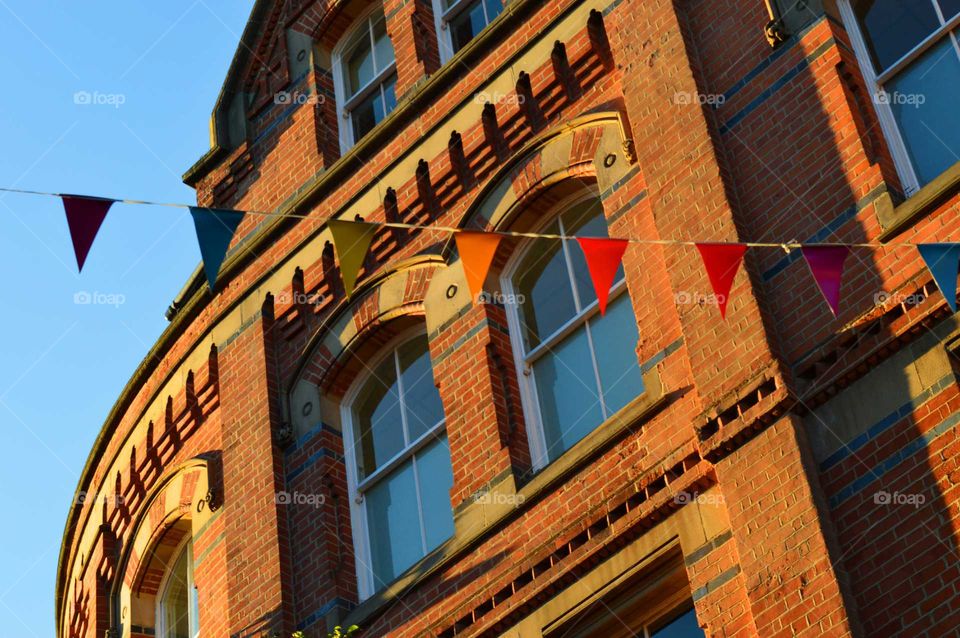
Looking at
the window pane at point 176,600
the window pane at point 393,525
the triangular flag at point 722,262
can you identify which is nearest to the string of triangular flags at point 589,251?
the triangular flag at point 722,262

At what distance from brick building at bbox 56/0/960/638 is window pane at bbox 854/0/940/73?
2 cm

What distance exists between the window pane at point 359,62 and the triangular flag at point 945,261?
27.6 ft

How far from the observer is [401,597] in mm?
13539

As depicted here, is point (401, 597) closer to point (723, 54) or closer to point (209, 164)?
point (723, 54)

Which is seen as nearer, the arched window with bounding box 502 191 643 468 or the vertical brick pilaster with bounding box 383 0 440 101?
the arched window with bounding box 502 191 643 468

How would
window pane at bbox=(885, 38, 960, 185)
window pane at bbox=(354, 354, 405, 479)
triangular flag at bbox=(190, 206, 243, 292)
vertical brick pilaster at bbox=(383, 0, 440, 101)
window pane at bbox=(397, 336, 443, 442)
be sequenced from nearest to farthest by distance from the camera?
window pane at bbox=(885, 38, 960, 185) → triangular flag at bbox=(190, 206, 243, 292) → window pane at bbox=(397, 336, 443, 442) → window pane at bbox=(354, 354, 405, 479) → vertical brick pilaster at bbox=(383, 0, 440, 101)

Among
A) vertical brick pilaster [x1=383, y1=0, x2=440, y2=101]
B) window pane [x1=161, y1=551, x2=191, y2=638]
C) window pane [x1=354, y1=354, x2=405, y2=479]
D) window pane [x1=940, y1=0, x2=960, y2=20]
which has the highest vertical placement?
vertical brick pilaster [x1=383, y1=0, x2=440, y2=101]

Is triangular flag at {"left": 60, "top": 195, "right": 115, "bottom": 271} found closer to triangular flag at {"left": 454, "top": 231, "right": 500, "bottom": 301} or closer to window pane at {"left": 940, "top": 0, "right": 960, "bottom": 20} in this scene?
triangular flag at {"left": 454, "top": 231, "right": 500, "bottom": 301}

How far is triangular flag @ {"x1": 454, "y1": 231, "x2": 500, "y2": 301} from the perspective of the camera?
11.7 m

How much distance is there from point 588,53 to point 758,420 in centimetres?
456

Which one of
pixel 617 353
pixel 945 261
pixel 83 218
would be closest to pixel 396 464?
pixel 617 353

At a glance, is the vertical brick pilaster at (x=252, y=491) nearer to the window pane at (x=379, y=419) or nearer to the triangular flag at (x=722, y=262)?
the window pane at (x=379, y=419)

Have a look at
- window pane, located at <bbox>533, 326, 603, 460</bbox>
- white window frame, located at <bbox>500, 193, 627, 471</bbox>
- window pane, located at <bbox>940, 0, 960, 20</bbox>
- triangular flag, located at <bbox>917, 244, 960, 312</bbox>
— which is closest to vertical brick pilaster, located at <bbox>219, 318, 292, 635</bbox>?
white window frame, located at <bbox>500, 193, 627, 471</bbox>

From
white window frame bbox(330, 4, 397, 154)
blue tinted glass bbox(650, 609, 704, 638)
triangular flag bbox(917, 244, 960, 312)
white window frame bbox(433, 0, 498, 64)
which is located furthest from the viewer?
white window frame bbox(330, 4, 397, 154)
